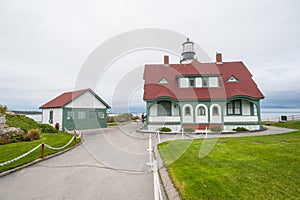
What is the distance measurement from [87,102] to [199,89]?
53.2 ft

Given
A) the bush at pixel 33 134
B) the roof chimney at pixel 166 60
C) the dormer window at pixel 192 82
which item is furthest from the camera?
the roof chimney at pixel 166 60

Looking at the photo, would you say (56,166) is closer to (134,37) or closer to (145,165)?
(145,165)

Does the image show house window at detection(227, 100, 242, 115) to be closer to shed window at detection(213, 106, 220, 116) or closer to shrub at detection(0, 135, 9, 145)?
shed window at detection(213, 106, 220, 116)

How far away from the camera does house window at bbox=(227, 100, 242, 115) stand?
19.0 meters

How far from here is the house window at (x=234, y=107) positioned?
746 inches

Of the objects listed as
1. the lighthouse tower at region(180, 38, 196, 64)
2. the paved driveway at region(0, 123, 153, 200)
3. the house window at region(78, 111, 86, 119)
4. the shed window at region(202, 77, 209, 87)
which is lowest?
the paved driveway at region(0, 123, 153, 200)

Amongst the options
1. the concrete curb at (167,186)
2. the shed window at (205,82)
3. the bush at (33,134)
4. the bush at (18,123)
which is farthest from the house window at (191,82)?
the bush at (18,123)

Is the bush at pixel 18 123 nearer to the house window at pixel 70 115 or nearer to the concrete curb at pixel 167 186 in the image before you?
the house window at pixel 70 115

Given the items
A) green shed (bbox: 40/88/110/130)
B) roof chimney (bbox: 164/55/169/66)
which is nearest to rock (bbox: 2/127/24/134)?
green shed (bbox: 40/88/110/130)

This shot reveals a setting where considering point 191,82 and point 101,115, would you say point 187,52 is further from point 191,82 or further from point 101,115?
point 101,115

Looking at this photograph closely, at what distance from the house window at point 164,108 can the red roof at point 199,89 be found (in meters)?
1.39

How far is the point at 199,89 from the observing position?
19953 millimetres

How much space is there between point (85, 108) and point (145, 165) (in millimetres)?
19255

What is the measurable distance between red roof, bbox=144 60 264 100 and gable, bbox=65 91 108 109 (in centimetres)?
876
